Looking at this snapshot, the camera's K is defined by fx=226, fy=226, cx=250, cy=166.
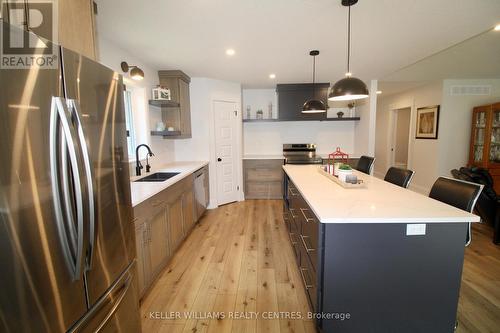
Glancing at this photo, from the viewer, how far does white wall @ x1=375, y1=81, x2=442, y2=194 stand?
4.95m

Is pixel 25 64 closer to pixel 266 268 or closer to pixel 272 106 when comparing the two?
pixel 266 268

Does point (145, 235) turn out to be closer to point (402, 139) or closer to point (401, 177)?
point (401, 177)

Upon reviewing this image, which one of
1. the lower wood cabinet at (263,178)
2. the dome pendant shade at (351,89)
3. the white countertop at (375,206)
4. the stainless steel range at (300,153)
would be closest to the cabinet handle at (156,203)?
the white countertop at (375,206)

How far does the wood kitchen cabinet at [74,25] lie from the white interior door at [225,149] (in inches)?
119

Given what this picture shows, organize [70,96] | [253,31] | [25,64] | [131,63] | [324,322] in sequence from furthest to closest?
[131,63], [253,31], [324,322], [70,96], [25,64]

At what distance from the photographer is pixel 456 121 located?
4.77m

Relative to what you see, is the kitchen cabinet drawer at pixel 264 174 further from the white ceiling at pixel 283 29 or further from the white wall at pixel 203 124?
the white ceiling at pixel 283 29

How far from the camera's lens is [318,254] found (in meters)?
1.48

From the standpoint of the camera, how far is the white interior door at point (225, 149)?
440 cm

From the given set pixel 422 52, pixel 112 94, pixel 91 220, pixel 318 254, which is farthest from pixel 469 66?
pixel 91 220

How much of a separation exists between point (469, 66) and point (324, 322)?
4.82 m

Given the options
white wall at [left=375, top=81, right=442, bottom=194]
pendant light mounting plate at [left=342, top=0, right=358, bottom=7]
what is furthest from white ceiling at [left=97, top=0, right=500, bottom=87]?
white wall at [left=375, top=81, right=442, bottom=194]

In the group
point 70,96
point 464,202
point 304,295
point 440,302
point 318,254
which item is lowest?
point 304,295

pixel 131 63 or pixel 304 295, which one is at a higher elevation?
pixel 131 63
